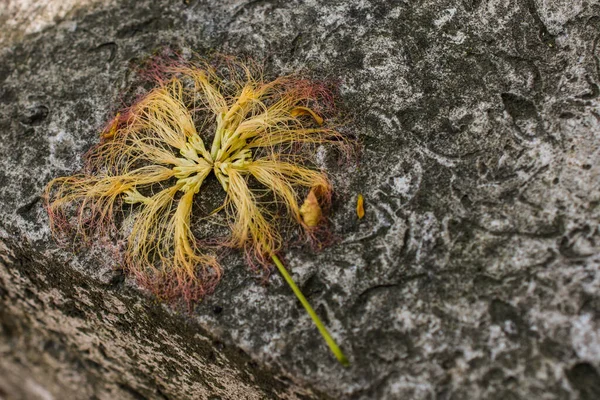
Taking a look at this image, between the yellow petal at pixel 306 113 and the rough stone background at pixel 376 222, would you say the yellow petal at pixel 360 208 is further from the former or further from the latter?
the yellow petal at pixel 306 113

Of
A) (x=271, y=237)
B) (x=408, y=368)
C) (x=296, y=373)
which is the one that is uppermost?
(x=271, y=237)

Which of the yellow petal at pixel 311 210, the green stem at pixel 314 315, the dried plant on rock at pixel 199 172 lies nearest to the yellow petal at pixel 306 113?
the dried plant on rock at pixel 199 172

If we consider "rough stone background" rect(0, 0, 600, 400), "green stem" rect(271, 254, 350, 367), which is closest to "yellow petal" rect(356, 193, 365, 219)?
"rough stone background" rect(0, 0, 600, 400)

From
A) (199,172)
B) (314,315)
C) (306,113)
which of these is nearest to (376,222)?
(314,315)

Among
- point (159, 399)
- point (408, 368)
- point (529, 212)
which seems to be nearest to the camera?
point (408, 368)

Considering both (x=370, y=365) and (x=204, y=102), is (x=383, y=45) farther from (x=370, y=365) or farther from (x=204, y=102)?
(x=370, y=365)

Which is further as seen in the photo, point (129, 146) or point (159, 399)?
point (159, 399)

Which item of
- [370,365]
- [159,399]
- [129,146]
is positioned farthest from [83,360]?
[370,365]
